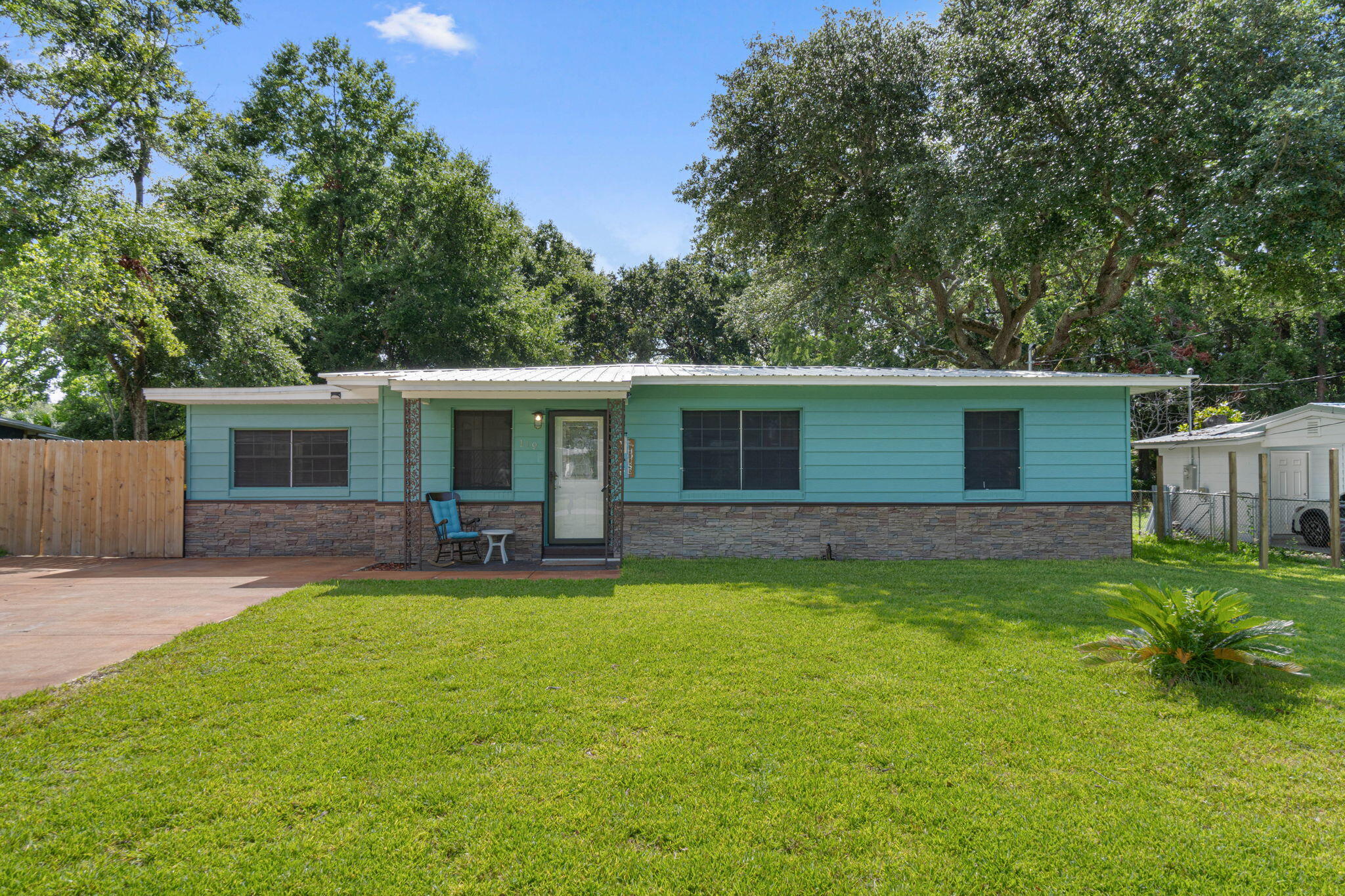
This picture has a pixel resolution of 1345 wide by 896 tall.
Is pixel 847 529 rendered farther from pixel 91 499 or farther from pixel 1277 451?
pixel 91 499

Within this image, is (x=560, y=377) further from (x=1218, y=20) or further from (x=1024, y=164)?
(x=1218, y=20)

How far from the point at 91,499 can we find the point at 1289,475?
67.4 ft

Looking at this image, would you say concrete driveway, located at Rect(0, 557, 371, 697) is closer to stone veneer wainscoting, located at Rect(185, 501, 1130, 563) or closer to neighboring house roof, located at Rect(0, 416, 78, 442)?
stone veneer wainscoting, located at Rect(185, 501, 1130, 563)

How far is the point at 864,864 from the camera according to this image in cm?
242

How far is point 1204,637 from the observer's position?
166 inches

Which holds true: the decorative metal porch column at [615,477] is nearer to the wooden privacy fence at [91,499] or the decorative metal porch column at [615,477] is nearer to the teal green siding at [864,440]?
the teal green siding at [864,440]

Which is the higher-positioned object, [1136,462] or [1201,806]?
[1136,462]

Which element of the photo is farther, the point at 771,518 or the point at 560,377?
the point at 771,518

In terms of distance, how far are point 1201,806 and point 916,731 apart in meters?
1.17

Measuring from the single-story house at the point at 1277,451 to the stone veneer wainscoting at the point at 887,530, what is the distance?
3.51 metres

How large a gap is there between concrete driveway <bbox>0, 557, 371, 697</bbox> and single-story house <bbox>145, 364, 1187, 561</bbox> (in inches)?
67.0

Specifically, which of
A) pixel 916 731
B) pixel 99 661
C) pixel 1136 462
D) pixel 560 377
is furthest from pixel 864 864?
pixel 1136 462

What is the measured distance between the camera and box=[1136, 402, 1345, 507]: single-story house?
11.8 meters

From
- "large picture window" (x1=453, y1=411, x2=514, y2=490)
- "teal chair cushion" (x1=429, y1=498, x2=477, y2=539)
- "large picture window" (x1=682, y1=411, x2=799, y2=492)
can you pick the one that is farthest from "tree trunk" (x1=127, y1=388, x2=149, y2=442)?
"large picture window" (x1=682, y1=411, x2=799, y2=492)
